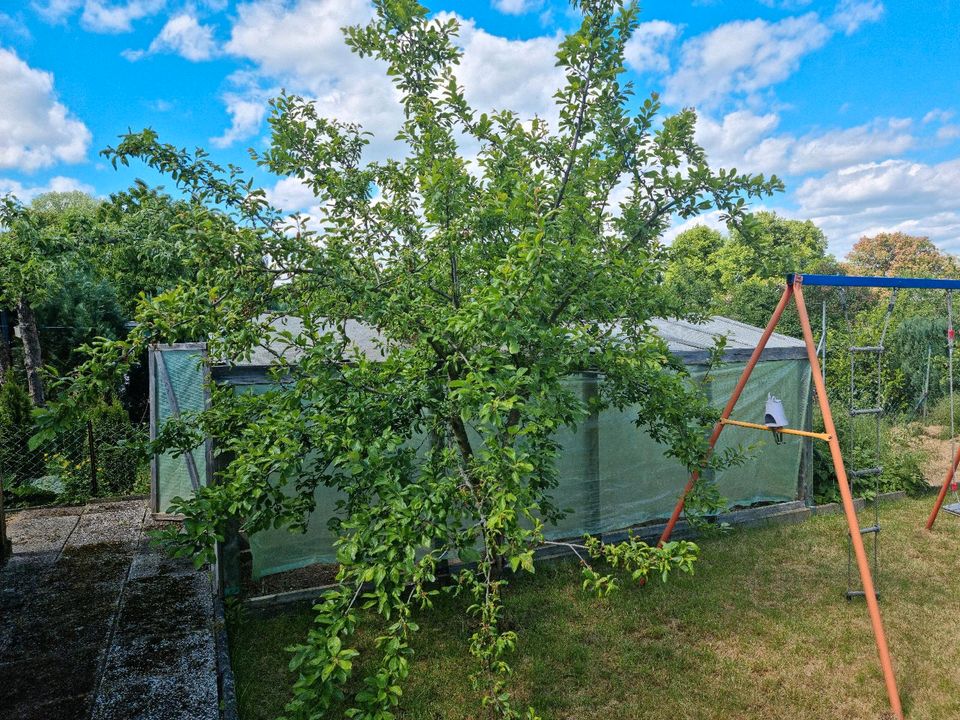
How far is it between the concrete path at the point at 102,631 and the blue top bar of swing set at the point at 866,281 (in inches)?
156

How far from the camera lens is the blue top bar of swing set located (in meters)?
3.54

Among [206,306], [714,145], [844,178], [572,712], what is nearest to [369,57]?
[206,306]

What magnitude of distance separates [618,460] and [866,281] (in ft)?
7.60

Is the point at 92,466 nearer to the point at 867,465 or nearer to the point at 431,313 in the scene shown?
the point at 431,313

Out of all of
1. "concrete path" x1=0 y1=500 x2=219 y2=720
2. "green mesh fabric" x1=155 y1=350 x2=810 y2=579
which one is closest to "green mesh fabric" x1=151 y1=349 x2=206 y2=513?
"green mesh fabric" x1=155 y1=350 x2=810 y2=579

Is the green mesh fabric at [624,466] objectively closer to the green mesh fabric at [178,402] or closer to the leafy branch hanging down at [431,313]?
the green mesh fabric at [178,402]

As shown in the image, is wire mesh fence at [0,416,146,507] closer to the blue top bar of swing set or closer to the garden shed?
the garden shed

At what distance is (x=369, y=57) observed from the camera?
11.9 ft

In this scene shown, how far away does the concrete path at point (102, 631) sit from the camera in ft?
9.20

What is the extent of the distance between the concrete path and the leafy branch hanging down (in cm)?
85

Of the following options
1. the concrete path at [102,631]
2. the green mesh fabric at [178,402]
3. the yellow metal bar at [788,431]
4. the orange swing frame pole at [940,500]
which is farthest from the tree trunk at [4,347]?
the orange swing frame pole at [940,500]

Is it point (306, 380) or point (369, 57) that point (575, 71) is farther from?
point (306, 380)

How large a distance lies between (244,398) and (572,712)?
2.35 metres

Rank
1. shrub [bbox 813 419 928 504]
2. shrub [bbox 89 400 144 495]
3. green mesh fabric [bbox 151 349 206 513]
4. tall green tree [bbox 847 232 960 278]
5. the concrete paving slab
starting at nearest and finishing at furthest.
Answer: the concrete paving slab → green mesh fabric [bbox 151 349 206 513] → shrub [bbox 813 419 928 504] → shrub [bbox 89 400 144 495] → tall green tree [bbox 847 232 960 278]
